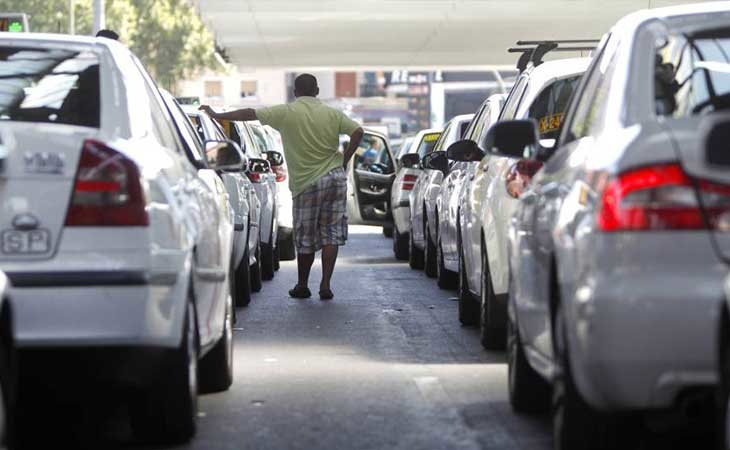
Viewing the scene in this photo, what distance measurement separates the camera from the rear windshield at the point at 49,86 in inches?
314

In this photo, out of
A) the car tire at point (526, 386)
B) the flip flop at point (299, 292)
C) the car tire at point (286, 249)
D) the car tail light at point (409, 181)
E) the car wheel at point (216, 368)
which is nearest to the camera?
the car tire at point (526, 386)

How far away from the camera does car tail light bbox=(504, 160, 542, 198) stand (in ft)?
32.8

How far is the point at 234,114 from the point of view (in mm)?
15047

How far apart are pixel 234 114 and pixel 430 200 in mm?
3888

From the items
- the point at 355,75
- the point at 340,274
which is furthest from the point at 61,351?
the point at 355,75

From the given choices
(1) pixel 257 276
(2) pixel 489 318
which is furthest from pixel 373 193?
(2) pixel 489 318

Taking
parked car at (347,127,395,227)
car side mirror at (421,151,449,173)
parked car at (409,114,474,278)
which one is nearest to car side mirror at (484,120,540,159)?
car side mirror at (421,151,449,173)

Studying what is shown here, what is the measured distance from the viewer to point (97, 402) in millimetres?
8914

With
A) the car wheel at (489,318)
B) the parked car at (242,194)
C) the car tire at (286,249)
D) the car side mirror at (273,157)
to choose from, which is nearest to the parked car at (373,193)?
the car tire at (286,249)

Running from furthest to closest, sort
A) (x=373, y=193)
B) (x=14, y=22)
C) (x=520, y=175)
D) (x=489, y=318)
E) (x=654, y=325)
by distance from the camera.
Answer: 1. (x=373, y=193)
2. (x=14, y=22)
3. (x=489, y=318)
4. (x=520, y=175)
5. (x=654, y=325)

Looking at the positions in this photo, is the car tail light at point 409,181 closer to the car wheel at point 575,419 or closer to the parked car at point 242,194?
the parked car at point 242,194

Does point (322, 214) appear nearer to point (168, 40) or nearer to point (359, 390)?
point (359, 390)

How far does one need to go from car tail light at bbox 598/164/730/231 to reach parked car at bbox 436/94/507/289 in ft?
22.1

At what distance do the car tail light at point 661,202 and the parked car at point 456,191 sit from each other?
22.1ft
